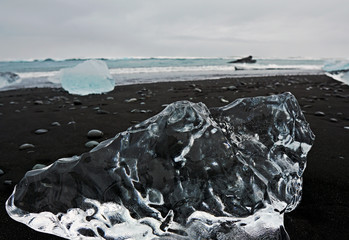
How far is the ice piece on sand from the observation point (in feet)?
23.3

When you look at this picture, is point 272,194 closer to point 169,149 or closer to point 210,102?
point 169,149

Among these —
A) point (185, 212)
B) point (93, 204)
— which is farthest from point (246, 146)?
point (93, 204)

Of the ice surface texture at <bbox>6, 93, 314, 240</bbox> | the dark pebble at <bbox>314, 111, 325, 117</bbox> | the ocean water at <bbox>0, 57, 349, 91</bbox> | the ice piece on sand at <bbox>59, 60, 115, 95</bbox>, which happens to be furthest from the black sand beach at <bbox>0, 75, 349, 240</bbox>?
the ocean water at <bbox>0, 57, 349, 91</bbox>

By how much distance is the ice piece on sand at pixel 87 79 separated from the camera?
711cm

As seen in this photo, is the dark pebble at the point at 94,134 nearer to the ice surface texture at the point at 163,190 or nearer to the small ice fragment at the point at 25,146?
the small ice fragment at the point at 25,146

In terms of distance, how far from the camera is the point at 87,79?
724 cm

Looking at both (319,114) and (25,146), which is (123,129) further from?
(319,114)

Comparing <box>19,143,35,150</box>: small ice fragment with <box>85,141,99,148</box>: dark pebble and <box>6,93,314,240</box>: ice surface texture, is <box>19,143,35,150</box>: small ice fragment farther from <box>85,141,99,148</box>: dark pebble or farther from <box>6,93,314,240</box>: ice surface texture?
<box>6,93,314,240</box>: ice surface texture

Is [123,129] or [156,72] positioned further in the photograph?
[156,72]

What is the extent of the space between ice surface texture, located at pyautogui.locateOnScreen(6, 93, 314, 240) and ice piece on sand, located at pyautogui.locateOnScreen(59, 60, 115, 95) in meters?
6.18

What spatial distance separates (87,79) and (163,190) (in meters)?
6.81

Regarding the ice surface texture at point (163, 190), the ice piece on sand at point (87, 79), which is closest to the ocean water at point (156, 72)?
the ice piece on sand at point (87, 79)

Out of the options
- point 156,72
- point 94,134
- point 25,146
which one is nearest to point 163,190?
point 94,134

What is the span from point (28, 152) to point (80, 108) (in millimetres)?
2364
